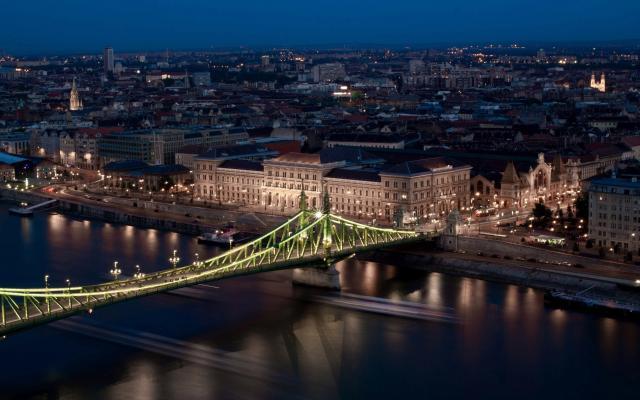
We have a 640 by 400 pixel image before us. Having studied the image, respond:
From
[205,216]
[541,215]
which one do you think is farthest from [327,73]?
[541,215]

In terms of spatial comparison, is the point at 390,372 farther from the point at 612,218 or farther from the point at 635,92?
the point at 635,92

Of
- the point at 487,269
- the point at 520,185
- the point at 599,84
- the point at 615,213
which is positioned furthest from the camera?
the point at 599,84

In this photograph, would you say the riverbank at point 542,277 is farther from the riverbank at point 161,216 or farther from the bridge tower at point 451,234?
the riverbank at point 161,216

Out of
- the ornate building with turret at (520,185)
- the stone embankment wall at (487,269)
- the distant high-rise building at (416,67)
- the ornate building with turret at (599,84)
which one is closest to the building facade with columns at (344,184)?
the ornate building with turret at (520,185)

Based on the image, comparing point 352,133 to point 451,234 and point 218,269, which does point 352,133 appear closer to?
point 451,234

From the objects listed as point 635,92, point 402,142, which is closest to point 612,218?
point 402,142

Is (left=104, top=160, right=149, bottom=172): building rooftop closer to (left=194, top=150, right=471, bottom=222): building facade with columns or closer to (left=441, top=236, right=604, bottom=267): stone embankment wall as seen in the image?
(left=194, top=150, right=471, bottom=222): building facade with columns

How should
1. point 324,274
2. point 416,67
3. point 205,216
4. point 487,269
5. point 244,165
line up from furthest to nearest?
point 416,67
point 244,165
point 205,216
point 487,269
point 324,274
